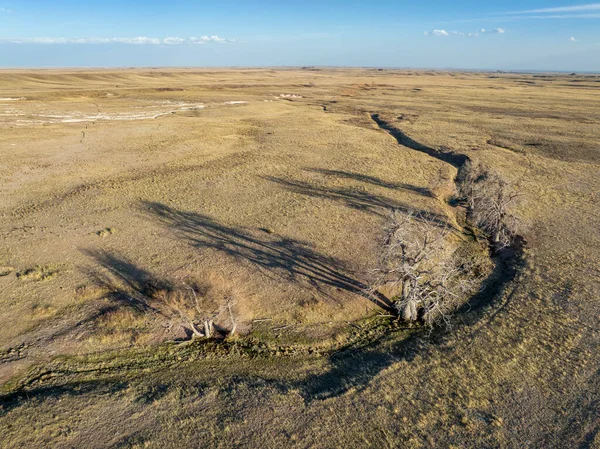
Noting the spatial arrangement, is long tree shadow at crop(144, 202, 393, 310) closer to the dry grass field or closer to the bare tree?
the dry grass field

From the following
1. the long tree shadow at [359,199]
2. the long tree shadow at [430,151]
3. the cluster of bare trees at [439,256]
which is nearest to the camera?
the cluster of bare trees at [439,256]

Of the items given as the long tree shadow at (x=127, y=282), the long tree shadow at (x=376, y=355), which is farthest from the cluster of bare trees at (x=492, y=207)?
the long tree shadow at (x=127, y=282)

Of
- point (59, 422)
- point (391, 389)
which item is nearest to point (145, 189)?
point (59, 422)

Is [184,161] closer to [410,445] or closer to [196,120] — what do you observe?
[196,120]

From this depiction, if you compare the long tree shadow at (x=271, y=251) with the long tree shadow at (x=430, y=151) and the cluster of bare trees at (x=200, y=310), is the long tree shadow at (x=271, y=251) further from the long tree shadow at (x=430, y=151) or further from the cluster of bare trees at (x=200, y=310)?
the long tree shadow at (x=430, y=151)

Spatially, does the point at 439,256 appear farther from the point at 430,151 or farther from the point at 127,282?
the point at 430,151

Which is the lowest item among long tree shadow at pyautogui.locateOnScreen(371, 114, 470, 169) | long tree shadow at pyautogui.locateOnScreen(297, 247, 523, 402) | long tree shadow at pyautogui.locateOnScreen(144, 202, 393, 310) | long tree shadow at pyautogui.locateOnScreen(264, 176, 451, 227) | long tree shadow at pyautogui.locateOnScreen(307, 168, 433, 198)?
long tree shadow at pyautogui.locateOnScreen(297, 247, 523, 402)

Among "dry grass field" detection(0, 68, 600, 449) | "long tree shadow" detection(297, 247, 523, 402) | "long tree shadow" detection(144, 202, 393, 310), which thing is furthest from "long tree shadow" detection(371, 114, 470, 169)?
"long tree shadow" detection(144, 202, 393, 310)
